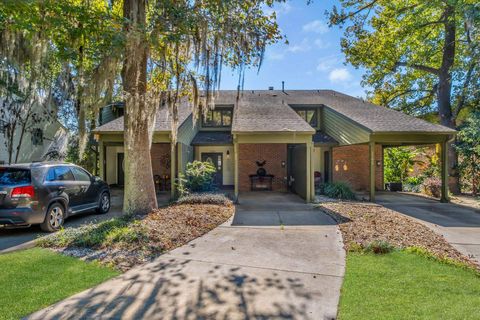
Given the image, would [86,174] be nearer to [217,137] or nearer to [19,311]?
[19,311]

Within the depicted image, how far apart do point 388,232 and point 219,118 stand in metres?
11.6

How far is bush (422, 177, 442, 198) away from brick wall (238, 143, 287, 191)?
708 cm

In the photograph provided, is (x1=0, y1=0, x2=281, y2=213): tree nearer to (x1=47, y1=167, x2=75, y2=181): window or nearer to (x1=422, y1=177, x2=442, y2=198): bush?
(x1=47, y1=167, x2=75, y2=181): window

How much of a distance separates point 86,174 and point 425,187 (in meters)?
15.3

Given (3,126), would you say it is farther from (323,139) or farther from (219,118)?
(323,139)

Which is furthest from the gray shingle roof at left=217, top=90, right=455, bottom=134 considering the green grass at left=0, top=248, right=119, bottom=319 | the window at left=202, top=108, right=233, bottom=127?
the green grass at left=0, top=248, right=119, bottom=319

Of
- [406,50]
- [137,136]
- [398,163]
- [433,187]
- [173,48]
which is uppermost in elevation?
[406,50]

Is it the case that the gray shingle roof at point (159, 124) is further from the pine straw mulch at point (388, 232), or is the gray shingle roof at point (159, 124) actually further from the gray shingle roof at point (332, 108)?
the pine straw mulch at point (388, 232)

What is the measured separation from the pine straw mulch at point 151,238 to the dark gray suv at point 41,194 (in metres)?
1.20

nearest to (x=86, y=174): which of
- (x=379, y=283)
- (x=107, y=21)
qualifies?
(x=107, y=21)

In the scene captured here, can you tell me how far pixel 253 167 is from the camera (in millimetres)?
15555

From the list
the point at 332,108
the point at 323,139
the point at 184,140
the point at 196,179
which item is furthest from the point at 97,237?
the point at 332,108

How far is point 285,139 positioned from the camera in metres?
10.7

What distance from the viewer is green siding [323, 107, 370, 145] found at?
37.8ft
